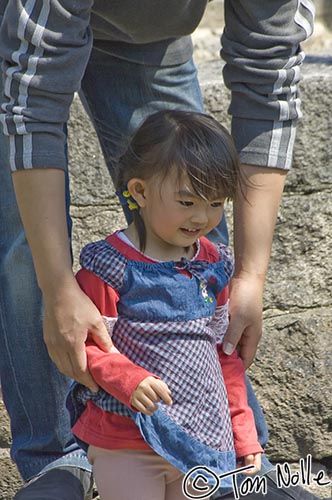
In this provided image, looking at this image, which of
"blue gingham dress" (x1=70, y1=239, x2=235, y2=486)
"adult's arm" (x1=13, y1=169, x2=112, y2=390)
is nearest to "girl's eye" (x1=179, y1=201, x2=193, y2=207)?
"blue gingham dress" (x1=70, y1=239, x2=235, y2=486)

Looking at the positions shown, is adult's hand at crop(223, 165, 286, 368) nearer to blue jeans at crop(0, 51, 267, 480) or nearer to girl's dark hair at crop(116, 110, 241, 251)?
girl's dark hair at crop(116, 110, 241, 251)

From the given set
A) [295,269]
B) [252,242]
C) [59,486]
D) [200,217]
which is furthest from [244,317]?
[295,269]

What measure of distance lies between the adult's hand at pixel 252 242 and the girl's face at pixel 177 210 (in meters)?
0.19

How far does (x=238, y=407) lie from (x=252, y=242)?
37cm

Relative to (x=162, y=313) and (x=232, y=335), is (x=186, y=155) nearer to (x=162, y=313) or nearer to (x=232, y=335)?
(x=162, y=313)

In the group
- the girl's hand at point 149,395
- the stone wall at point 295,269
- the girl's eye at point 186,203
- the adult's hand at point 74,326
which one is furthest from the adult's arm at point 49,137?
the stone wall at point 295,269

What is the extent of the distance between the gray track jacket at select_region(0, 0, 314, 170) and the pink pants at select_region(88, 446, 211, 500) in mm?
604

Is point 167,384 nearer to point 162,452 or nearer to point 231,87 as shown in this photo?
point 162,452

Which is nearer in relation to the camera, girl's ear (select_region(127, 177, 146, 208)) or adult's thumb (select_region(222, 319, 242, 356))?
girl's ear (select_region(127, 177, 146, 208))

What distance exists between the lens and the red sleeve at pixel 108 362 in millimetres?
2018

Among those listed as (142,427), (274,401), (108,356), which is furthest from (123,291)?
(274,401)

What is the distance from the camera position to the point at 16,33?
2.01m

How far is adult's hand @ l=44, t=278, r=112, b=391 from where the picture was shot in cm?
204

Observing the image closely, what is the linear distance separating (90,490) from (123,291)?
661mm
